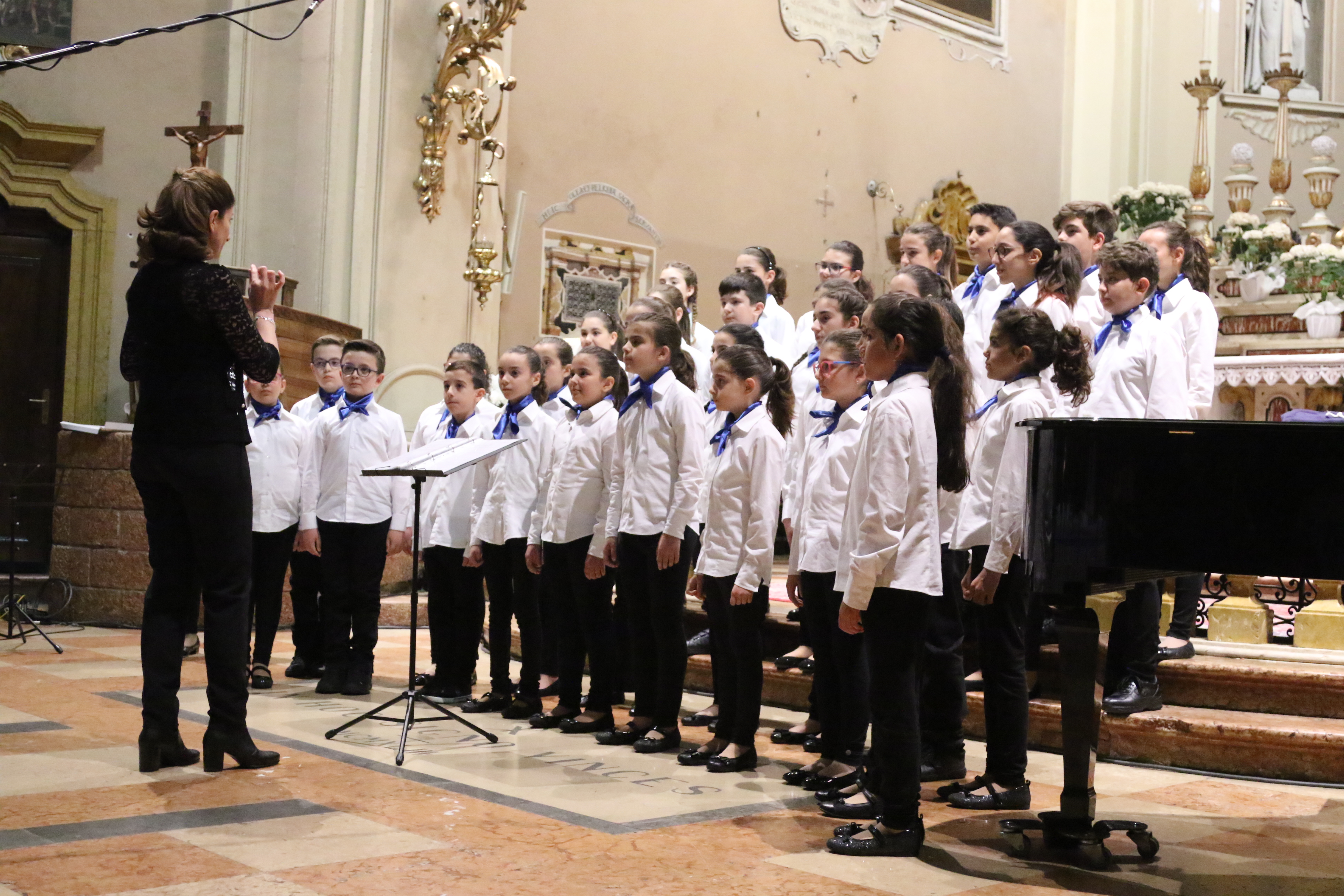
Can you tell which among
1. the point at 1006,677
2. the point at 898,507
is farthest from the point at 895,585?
the point at 1006,677

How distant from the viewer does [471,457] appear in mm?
4266

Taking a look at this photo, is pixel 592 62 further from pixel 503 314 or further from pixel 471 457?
pixel 471 457

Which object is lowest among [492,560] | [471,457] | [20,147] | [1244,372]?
[492,560]

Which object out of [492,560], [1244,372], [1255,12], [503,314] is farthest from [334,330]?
[1255,12]

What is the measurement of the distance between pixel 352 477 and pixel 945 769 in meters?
2.74

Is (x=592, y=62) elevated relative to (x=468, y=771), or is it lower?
elevated

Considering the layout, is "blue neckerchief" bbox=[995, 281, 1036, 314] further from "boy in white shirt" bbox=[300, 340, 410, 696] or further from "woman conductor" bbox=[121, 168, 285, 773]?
"boy in white shirt" bbox=[300, 340, 410, 696]

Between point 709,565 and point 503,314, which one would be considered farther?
point 503,314

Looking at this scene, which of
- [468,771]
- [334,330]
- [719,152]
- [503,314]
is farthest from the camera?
[719,152]

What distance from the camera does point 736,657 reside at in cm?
423

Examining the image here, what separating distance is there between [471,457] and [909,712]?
1.70m

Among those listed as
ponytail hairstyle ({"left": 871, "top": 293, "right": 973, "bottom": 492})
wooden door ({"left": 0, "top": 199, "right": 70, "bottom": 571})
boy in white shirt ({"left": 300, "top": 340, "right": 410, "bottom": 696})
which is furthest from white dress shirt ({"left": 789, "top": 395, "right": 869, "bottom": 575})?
wooden door ({"left": 0, "top": 199, "right": 70, "bottom": 571})

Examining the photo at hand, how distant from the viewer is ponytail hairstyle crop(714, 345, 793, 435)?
4.34m

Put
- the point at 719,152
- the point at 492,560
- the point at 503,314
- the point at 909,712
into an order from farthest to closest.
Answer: the point at 719,152 → the point at 503,314 → the point at 492,560 → the point at 909,712
